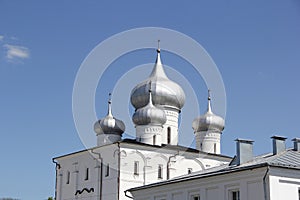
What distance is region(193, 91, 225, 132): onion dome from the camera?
47.2 meters

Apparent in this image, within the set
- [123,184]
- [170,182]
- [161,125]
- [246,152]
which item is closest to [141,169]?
[123,184]

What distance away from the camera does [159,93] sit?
4609 centimetres

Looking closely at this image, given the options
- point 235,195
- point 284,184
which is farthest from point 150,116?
point 284,184

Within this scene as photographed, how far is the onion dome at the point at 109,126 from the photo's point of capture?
45875 millimetres

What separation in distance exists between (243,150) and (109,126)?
22743 mm

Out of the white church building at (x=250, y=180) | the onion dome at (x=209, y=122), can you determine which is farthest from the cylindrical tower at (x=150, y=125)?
the white church building at (x=250, y=180)

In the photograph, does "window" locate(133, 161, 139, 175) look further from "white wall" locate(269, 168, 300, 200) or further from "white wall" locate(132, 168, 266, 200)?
"white wall" locate(269, 168, 300, 200)

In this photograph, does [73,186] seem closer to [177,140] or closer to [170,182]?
[177,140]

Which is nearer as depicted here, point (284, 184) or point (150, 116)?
point (284, 184)

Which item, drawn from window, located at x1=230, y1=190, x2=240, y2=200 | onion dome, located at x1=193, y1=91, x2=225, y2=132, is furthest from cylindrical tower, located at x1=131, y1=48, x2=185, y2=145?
window, located at x1=230, y1=190, x2=240, y2=200

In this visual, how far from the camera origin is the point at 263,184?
21.2 meters

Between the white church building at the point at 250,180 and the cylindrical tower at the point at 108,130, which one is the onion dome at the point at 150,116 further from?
the white church building at the point at 250,180

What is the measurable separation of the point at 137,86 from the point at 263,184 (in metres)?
26.9

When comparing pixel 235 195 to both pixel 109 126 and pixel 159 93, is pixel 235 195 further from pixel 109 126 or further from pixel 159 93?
pixel 109 126
